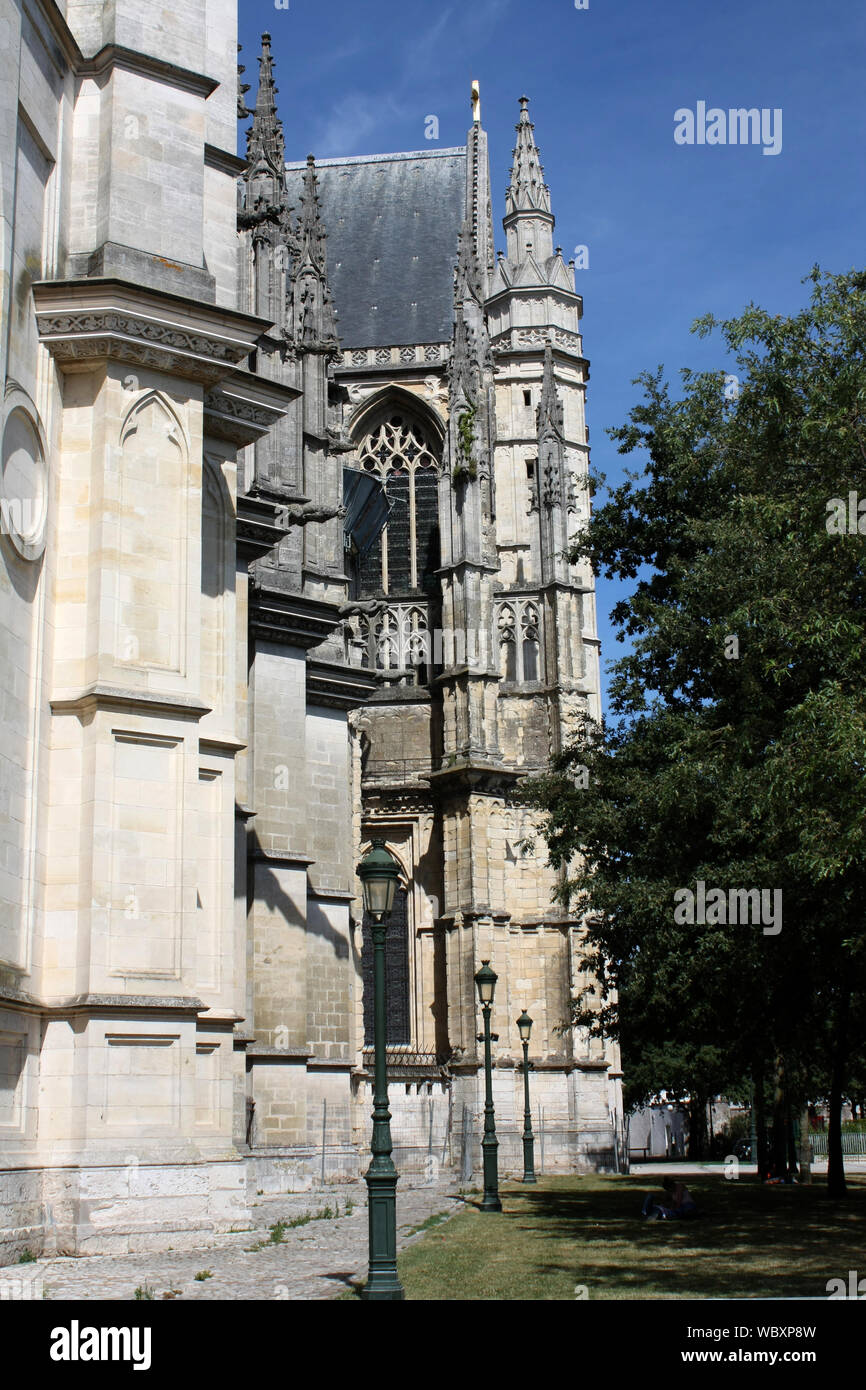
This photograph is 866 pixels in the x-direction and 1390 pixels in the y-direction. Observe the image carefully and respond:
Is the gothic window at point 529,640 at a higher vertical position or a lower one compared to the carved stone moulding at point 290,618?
higher

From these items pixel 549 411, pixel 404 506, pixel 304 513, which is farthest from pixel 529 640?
pixel 304 513

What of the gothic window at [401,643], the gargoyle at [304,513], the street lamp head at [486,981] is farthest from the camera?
the gothic window at [401,643]

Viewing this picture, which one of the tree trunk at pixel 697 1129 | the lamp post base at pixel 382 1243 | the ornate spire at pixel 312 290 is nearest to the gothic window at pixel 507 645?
the ornate spire at pixel 312 290

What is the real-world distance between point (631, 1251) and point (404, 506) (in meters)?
30.2

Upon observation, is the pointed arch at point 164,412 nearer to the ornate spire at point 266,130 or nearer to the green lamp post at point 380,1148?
the green lamp post at point 380,1148

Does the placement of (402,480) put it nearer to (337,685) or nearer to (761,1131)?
(337,685)

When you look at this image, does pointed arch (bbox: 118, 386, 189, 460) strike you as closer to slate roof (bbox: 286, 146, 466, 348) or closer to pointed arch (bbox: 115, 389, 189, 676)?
pointed arch (bbox: 115, 389, 189, 676)

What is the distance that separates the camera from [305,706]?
25.0 m

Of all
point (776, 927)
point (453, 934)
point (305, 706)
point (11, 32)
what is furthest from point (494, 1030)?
point (11, 32)

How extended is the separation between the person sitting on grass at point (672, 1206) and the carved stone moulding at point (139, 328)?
12018mm

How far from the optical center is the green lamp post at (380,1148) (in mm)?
10516

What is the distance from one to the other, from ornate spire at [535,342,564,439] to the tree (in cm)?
1529

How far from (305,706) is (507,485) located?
19067 mm
